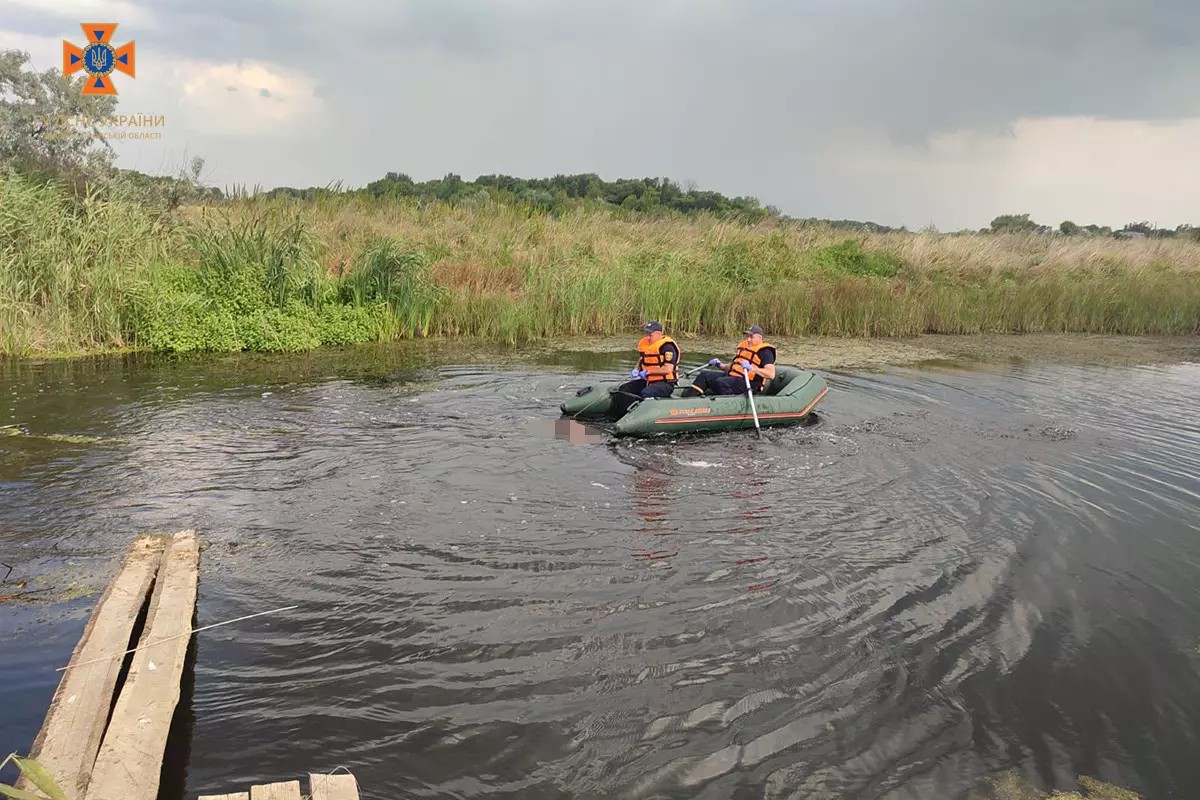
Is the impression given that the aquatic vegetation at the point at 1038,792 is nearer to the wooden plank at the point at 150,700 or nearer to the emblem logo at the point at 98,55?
the wooden plank at the point at 150,700

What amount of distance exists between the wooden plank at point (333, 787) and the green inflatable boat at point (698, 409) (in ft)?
18.7

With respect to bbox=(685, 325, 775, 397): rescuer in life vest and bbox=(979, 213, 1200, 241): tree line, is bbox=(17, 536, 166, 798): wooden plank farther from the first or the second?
bbox=(979, 213, 1200, 241): tree line

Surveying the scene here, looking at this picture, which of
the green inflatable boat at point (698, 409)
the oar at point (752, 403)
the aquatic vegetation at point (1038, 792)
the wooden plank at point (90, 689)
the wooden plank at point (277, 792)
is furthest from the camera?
the oar at point (752, 403)

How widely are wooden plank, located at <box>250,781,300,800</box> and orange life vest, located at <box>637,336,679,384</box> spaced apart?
22.1 ft

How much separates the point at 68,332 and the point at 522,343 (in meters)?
6.81

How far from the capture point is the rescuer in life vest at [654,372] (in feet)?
30.1

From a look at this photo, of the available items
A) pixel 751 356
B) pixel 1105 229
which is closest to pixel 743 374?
pixel 751 356

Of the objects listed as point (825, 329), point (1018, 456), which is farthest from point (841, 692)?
point (825, 329)

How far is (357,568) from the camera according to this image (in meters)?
5.17

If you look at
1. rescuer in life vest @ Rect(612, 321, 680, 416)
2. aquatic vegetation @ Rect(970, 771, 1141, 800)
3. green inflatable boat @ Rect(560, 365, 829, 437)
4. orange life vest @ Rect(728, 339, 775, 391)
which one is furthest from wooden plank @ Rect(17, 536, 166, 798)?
A: orange life vest @ Rect(728, 339, 775, 391)

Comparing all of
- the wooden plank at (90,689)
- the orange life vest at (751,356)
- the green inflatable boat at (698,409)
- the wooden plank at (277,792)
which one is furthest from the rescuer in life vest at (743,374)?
the wooden plank at (277,792)

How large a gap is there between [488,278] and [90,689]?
43.2ft

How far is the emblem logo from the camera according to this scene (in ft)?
48.9

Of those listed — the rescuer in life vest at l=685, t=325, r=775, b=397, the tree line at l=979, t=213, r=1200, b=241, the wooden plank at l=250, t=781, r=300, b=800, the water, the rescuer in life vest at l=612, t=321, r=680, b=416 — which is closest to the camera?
the wooden plank at l=250, t=781, r=300, b=800
